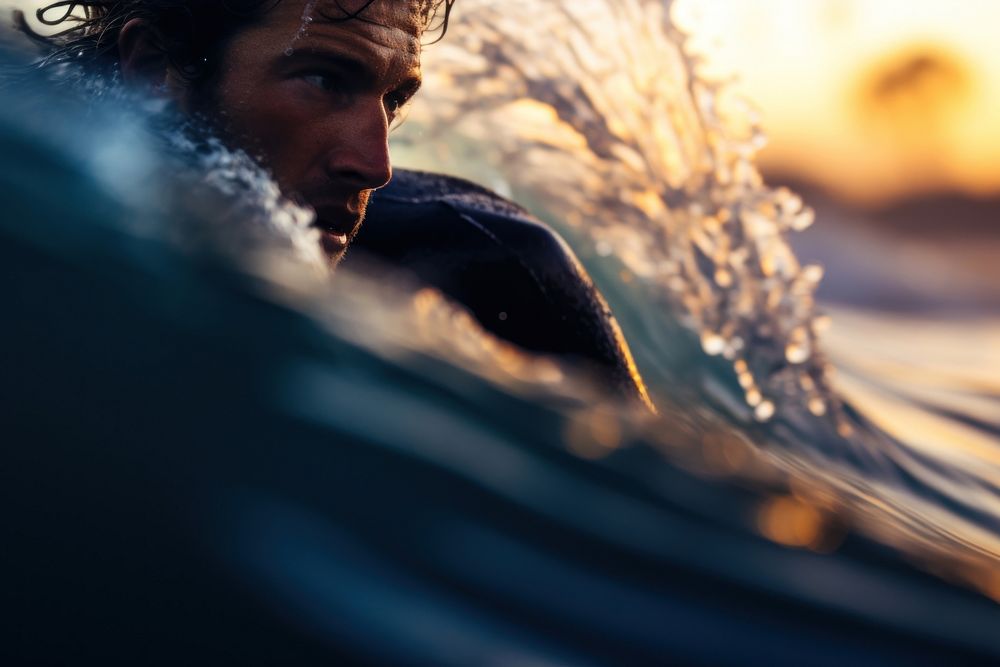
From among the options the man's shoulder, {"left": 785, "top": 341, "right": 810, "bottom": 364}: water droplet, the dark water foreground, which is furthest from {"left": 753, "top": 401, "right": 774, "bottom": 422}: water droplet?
the dark water foreground

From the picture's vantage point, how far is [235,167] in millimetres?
1017

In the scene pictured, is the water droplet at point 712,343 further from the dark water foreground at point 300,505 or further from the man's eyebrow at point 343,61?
the dark water foreground at point 300,505

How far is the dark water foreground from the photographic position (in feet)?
1.85

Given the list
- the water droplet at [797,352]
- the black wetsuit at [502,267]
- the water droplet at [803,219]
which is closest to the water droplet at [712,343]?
the water droplet at [797,352]

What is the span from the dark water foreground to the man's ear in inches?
22.8

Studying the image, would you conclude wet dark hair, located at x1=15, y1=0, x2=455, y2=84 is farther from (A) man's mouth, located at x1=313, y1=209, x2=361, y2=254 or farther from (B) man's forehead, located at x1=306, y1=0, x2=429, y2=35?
(A) man's mouth, located at x1=313, y1=209, x2=361, y2=254

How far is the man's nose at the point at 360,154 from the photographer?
1.26 meters

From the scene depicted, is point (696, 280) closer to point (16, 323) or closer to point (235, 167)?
point (235, 167)

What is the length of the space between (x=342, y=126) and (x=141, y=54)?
27 cm

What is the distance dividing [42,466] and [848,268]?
11.1ft

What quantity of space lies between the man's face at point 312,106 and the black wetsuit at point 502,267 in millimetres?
80

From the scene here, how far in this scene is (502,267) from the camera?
4.32 feet

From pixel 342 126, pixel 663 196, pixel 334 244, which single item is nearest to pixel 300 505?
pixel 334 244

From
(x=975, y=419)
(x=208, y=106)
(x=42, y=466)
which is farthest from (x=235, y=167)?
(x=975, y=419)
